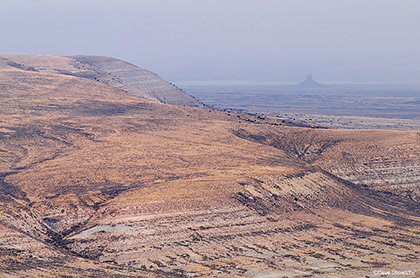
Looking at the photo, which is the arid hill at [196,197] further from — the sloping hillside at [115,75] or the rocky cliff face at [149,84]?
the rocky cliff face at [149,84]

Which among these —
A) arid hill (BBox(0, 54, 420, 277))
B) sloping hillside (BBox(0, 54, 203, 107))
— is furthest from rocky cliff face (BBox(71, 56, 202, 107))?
arid hill (BBox(0, 54, 420, 277))

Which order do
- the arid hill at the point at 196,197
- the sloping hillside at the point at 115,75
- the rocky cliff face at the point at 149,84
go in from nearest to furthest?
1. the arid hill at the point at 196,197
2. the sloping hillside at the point at 115,75
3. the rocky cliff face at the point at 149,84

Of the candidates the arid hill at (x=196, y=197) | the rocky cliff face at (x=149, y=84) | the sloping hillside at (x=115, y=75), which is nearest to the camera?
the arid hill at (x=196, y=197)

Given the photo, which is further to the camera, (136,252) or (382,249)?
(382,249)

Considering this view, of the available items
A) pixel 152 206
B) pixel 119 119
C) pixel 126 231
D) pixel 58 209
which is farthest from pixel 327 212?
pixel 119 119

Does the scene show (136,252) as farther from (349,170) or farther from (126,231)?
(349,170)

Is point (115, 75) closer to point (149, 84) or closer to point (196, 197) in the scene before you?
point (149, 84)

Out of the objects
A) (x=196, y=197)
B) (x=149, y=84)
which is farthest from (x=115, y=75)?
(x=196, y=197)

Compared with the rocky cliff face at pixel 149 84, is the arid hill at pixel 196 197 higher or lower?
lower

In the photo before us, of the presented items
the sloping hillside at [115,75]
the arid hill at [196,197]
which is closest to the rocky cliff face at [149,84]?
the sloping hillside at [115,75]
